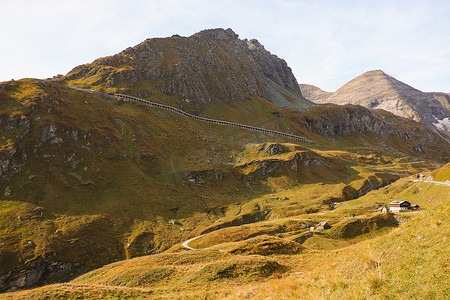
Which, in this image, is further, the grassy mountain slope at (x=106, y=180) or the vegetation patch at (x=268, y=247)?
the grassy mountain slope at (x=106, y=180)

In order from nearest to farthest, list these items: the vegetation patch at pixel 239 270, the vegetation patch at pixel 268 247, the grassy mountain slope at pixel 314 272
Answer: the grassy mountain slope at pixel 314 272, the vegetation patch at pixel 239 270, the vegetation patch at pixel 268 247

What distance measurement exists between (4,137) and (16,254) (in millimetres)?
63355

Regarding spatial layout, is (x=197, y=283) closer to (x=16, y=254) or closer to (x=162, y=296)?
(x=162, y=296)

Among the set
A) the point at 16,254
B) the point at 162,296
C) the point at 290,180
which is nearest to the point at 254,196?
the point at 290,180

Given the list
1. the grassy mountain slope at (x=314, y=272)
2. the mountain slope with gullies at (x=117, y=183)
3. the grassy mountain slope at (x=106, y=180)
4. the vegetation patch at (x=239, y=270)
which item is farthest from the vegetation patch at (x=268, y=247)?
the grassy mountain slope at (x=106, y=180)

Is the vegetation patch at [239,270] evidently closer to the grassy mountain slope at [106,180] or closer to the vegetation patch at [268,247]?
the vegetation patch at [268,247]

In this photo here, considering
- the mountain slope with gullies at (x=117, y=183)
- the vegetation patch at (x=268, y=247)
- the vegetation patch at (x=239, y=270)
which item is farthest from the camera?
the mountain slope with gullies at (x=117, y=183)

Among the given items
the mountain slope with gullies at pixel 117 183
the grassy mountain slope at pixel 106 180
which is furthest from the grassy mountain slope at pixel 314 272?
the grassy mountain slope at pixel 106 180

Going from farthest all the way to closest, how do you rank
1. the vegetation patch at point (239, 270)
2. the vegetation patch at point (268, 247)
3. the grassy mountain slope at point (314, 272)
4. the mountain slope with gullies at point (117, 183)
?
the mountain slope with gullies at point (117, 183) → the vegetation patch at point (268, 247) → the vegetation patch at point (239, 270) → the grassy mountain slope at point (314, 272)

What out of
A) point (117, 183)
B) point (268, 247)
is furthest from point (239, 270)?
point (117, 183)

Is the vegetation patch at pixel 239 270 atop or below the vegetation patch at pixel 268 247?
atop

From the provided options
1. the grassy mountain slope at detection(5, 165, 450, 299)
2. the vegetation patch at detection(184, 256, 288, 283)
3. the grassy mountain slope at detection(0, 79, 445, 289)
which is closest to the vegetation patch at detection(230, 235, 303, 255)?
the grassy mountain slope at detection(5, 165, 450, 299)

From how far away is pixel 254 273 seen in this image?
37.8 meters

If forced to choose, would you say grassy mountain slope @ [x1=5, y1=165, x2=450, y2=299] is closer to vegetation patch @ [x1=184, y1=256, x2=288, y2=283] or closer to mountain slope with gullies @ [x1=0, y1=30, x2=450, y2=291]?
vegetation patch @ [x1=184, y1=256, x2=288, y2=283]
